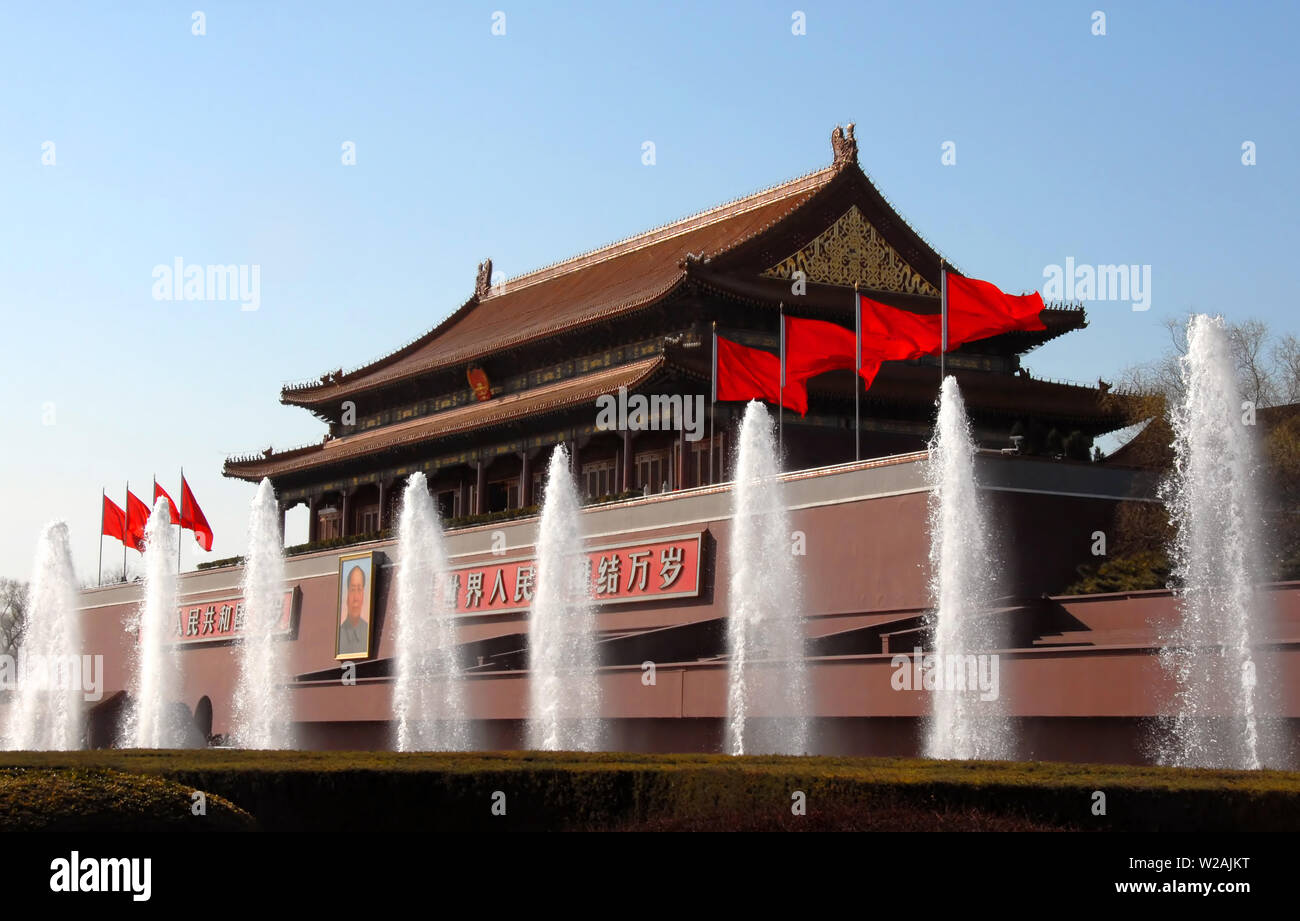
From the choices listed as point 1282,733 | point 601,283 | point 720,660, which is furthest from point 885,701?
point 601,283

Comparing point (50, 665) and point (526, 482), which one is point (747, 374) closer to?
point (526, 482)

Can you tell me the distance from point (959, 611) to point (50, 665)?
84.7 feet

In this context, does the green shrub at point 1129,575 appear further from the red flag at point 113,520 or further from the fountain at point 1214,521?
the red flag at point 113,520

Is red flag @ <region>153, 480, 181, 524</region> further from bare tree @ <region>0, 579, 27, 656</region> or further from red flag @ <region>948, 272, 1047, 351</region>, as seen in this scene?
bare tree @ <region>0, 579, 27, 656</region>

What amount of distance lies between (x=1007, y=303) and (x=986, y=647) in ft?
21.5

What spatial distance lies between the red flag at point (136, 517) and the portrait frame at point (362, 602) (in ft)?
29.0

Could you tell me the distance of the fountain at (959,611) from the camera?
58.2 ft

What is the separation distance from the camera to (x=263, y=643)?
34.8 metres

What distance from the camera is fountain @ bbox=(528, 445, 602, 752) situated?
22.5 metres

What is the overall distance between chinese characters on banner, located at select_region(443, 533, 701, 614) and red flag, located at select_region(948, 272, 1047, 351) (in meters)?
5.32

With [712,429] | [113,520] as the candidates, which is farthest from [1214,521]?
[113,520]

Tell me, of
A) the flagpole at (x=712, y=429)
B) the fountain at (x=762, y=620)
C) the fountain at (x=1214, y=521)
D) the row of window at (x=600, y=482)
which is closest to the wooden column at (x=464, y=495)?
the row of window at (x=600, y=482)
